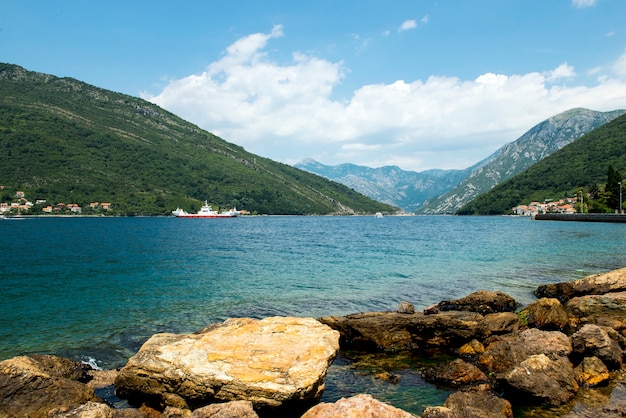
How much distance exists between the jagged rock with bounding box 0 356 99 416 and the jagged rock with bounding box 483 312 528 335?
16366 mm

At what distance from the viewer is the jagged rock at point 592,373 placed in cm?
1292

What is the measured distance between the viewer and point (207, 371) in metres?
10.4

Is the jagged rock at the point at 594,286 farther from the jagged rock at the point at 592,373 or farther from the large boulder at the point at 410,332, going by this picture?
the jagged rock at the point at 592,373

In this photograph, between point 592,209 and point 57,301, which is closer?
point 57,301

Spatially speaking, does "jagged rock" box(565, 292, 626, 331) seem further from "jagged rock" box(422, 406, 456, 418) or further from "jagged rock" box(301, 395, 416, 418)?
"jagged rock" box(301, 395, 416, 418)

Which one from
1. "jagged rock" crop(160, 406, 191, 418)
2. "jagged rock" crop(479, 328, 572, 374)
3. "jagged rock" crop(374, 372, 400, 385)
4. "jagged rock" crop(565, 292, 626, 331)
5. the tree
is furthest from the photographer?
the tree

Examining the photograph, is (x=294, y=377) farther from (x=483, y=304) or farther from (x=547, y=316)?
(x=483, y=304)

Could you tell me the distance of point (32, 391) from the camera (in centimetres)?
1065

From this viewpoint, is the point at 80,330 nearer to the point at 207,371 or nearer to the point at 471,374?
the point at 207,371

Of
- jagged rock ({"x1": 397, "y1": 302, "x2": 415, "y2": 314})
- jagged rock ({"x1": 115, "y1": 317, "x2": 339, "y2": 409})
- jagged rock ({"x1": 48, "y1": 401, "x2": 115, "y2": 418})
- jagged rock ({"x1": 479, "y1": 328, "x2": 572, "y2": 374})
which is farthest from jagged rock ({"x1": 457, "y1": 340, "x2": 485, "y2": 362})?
jagged rock ({"x1": 48, "y1": 401, "x2": 115, "y2": 418})

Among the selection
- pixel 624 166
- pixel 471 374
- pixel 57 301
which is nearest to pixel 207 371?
pixel 471 374

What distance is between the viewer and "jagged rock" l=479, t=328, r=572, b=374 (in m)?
14.4

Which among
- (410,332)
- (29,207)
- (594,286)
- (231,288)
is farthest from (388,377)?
(29,207)

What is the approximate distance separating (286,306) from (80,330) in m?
11.9
